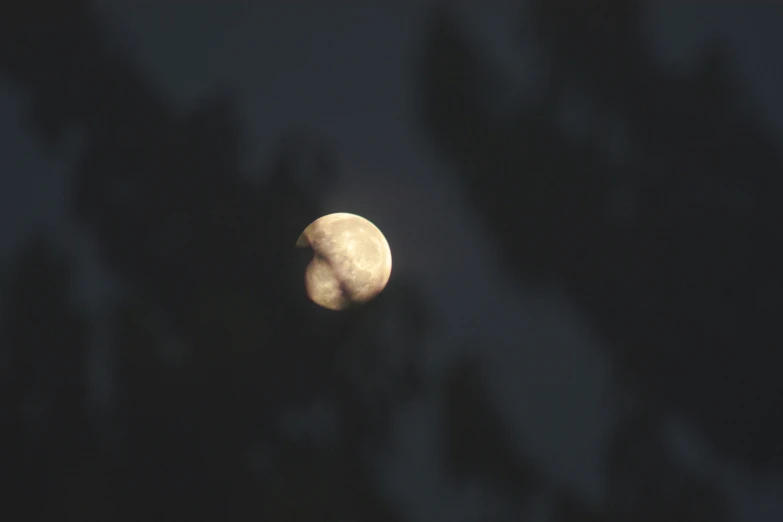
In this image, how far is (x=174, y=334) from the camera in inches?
124

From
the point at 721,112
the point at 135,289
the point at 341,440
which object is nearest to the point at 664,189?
the point at 721,112

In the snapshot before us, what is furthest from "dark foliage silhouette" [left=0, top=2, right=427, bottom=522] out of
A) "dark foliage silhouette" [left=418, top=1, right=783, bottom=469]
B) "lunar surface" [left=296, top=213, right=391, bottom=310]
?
"dark foliage silhouette" [left=418, top=1, right=783, bottom=469]

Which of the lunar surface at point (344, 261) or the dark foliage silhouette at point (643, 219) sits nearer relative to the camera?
the dark foliage silhouette at point (643, 219)

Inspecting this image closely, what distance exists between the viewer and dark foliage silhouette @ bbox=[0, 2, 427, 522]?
9.88 feet

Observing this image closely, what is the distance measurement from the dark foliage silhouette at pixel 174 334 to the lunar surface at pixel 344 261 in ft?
0.31

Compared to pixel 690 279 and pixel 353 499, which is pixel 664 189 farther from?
pixel 353 499

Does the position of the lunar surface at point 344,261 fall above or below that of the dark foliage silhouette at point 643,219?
below

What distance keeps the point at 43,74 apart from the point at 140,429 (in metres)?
1.73

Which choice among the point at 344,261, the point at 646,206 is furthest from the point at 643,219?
the point at 344,261

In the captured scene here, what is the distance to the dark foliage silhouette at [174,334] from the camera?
301cm

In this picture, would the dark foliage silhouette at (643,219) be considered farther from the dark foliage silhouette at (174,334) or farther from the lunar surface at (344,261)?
the dark foliage silhouette at (174,334)

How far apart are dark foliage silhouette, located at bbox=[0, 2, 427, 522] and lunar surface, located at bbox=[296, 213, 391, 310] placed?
0.31ft

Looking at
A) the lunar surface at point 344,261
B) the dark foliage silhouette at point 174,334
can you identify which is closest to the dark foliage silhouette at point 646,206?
the lunar surface at point 344,261

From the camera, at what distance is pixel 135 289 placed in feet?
10.6
